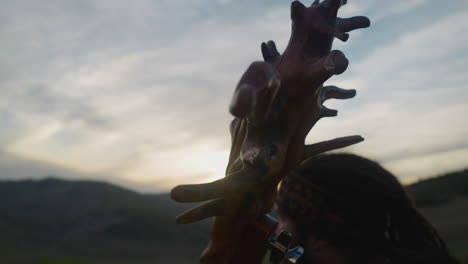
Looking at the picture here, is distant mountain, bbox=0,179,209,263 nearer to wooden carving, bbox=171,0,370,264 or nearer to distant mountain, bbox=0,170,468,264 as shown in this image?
distant mountain, bbox=0,170,468,264

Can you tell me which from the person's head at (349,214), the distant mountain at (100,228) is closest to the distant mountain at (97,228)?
the distant mountain at (100,228)

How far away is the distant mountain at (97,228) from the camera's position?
51.2 ft

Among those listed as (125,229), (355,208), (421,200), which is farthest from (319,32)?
(125,229)

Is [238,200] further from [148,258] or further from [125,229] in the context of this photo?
[125,229]

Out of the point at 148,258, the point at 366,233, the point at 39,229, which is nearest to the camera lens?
the point at 366,233

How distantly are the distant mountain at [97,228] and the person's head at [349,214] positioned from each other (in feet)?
40.4

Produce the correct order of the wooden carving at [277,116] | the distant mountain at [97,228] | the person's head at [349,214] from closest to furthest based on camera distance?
1. the wooden carving at [277,116]
2. the person's head at [349,214]
3. the distant mountain at [97,228]

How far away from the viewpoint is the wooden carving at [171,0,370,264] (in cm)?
98

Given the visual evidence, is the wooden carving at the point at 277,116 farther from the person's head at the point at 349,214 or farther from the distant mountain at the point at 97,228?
the distant mountain at the point at 97,228

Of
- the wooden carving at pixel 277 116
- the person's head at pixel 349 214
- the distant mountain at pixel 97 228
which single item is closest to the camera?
the wooden carving at pixel 277 116

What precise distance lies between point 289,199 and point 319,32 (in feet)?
2.10

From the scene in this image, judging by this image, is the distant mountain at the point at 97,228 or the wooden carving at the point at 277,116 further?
the distant mountain at the point at 97,228

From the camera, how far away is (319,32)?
1071 mm

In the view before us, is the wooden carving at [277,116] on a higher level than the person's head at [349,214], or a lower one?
higher
